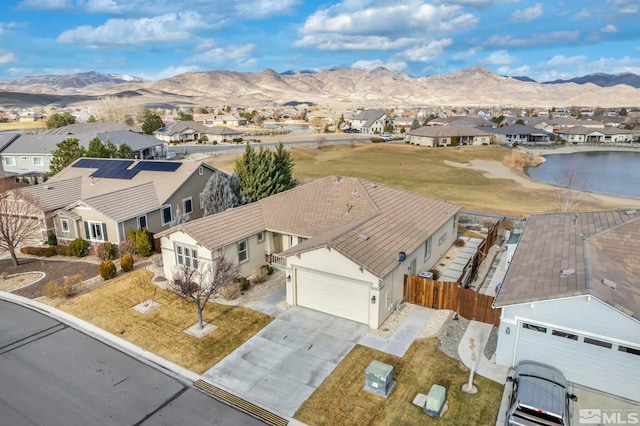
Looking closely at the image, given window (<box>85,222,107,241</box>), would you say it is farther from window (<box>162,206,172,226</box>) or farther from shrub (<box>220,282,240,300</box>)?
shrub (<box>220,282,240,300</box>)

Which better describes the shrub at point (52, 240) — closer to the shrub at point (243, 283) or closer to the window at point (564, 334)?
the shrub at point (243, 283)

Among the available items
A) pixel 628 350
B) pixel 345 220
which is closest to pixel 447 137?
pixel 345 220

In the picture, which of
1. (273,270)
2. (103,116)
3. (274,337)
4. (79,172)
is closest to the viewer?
(274,337)

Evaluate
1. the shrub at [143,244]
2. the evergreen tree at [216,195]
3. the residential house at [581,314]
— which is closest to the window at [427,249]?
the residential house at [581,314]

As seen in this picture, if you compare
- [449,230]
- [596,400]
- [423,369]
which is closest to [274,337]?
[423,369]

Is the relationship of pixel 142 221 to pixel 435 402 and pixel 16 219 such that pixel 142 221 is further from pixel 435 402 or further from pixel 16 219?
pixel 435 402

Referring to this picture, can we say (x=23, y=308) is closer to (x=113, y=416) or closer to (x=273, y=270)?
(x=113, y=416)
